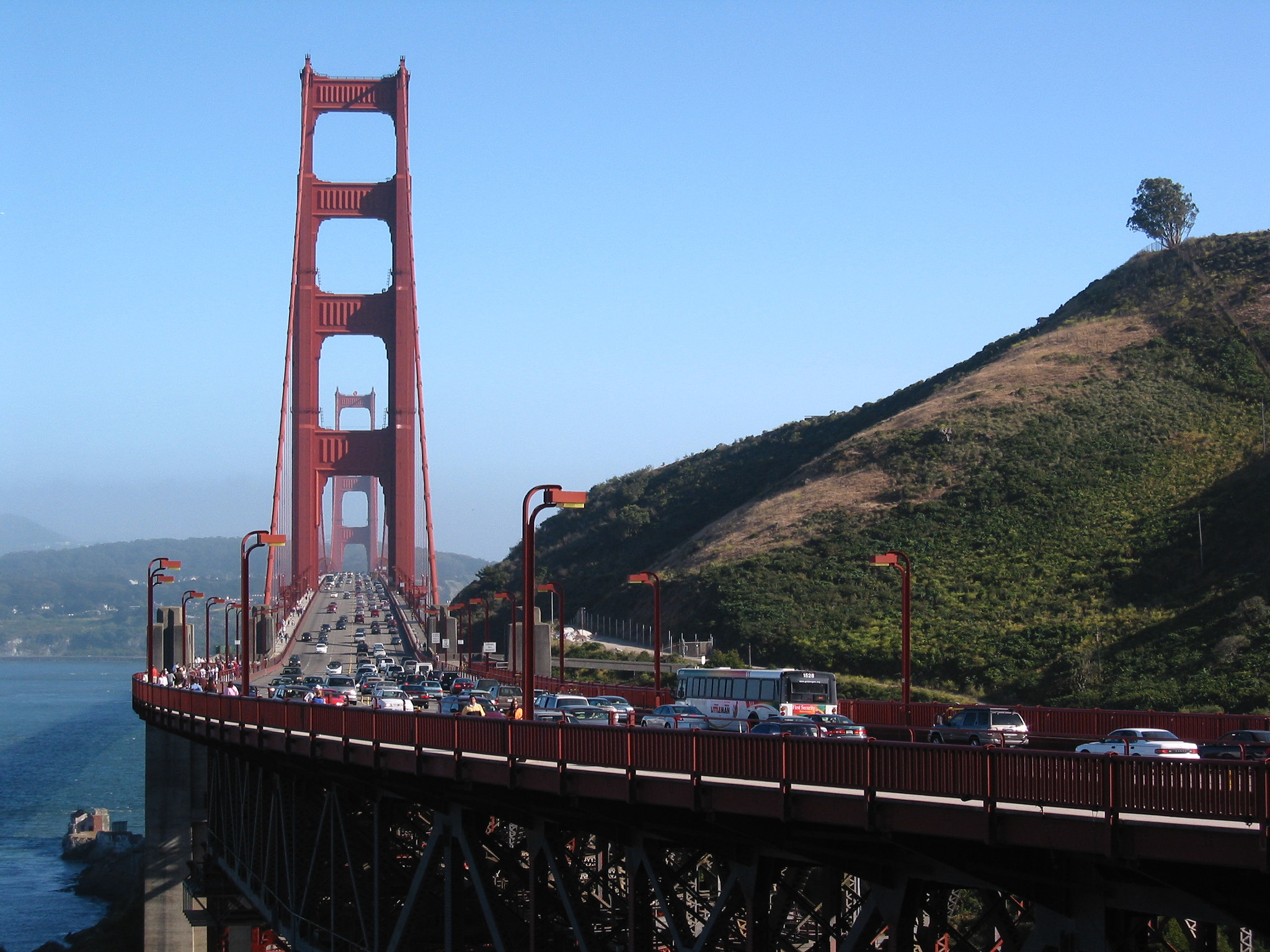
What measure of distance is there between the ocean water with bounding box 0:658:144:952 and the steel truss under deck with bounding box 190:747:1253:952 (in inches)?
970

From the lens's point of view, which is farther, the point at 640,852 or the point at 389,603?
the point at 389,603

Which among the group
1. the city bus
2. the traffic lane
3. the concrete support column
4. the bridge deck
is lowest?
the concrete support column

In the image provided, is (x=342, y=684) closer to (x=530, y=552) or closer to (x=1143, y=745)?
(x=530, y=552)

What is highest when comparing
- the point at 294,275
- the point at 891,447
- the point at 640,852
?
the point at 294,275

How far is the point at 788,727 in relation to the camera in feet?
79.8

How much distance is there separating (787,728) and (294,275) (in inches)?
3726

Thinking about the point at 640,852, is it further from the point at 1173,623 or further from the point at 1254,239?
the point at 1254,239

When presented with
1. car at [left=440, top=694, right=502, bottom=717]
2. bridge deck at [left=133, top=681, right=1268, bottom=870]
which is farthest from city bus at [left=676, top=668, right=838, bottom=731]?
bridge deck at [left=133, top=681, right=1268, bottom=870]

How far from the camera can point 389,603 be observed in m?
118

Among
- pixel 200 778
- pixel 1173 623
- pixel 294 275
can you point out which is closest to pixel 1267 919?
pixel 200 778

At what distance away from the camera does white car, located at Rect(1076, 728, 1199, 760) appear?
75.5ft

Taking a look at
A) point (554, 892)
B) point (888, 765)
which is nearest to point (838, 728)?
point (554, 892)

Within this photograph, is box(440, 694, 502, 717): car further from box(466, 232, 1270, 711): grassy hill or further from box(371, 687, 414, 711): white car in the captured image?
box(466, 232, 1270, 711): grassy hill

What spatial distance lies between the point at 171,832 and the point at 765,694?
17.1 m
